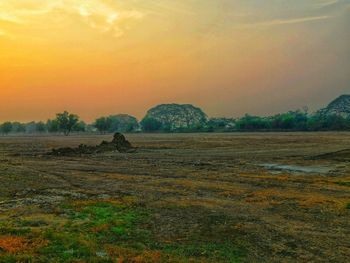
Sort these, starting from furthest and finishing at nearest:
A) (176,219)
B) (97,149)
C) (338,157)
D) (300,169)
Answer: (97,149)
(338,157)
(300,169)
(176,219)

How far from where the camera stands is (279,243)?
14617 millimetres

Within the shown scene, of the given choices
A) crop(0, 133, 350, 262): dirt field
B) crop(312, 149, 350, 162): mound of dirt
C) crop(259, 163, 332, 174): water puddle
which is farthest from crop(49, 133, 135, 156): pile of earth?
crop(259, 163, 332, 174): water puddle

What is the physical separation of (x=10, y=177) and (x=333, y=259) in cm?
2974

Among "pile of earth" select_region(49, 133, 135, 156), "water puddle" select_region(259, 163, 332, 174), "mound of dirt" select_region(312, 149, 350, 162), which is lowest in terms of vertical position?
"water puddle" select_region(259, 163, 332, 174)

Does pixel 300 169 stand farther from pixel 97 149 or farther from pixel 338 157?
pixel 97 149

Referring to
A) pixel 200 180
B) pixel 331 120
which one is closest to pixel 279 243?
pixel 200 180

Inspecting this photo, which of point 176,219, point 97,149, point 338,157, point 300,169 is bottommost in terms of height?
point 300,169

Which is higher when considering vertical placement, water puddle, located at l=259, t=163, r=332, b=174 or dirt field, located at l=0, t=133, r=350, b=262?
dirt field, located at l=0, t=133, r=350, b=262

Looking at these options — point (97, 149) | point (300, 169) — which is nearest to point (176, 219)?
point (300, 169)

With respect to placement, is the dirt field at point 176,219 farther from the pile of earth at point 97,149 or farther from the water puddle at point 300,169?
the pile of earth at point 97,149

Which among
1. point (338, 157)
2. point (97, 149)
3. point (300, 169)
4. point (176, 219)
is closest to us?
point (176, 219)

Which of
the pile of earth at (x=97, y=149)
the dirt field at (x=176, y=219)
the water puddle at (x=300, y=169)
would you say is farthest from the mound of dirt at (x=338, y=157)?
the pile of earth at (x=97, y=149)

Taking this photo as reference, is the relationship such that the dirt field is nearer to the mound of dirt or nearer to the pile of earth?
the mound of dirt

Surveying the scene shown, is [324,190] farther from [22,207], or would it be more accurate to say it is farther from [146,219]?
[22,207]
